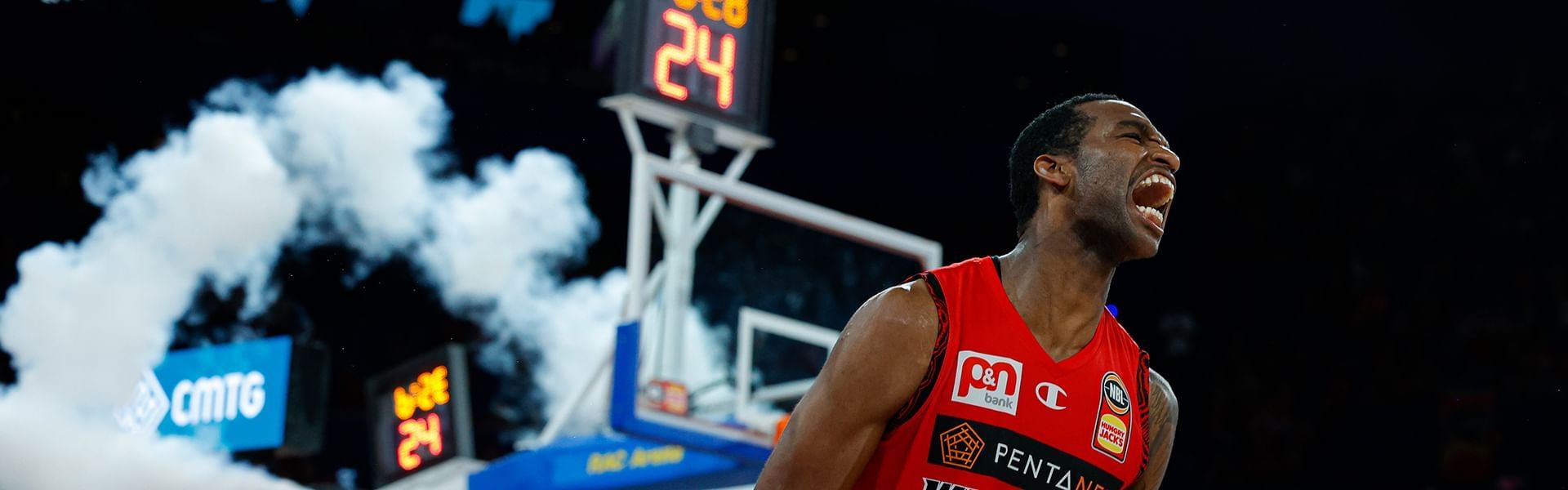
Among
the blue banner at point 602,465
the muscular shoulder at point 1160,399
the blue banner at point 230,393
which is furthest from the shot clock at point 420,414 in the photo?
the muscular shoulder at point 1160,399

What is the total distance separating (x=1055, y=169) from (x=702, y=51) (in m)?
5.64

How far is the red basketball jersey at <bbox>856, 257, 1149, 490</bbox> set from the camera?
255cm

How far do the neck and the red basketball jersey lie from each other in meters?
0.03

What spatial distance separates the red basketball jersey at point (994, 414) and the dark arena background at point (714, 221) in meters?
4.95

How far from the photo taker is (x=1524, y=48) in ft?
48.4

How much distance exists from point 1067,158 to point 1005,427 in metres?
0.49

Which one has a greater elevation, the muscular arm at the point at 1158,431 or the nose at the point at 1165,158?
the nose at the point at 1165,158

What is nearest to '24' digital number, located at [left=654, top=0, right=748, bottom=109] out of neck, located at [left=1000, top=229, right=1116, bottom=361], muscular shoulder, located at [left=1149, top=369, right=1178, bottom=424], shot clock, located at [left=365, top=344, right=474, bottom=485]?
shot clock, located at [left=365, top=344, right=474, bottom=485]

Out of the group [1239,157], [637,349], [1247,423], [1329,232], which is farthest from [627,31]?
[1239,157]

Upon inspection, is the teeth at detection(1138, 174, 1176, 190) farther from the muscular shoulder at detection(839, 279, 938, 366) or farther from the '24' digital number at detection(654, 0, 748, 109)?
the '24' digital number at detection(654, 0, 748, 109)

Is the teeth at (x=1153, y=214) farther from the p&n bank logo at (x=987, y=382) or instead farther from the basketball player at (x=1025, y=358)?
the p&n bank logo at (x=987, y=382)

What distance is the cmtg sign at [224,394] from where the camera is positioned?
33.3ft

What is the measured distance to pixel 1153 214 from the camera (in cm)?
270

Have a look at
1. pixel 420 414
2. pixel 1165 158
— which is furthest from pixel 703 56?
pixel 1165 158
